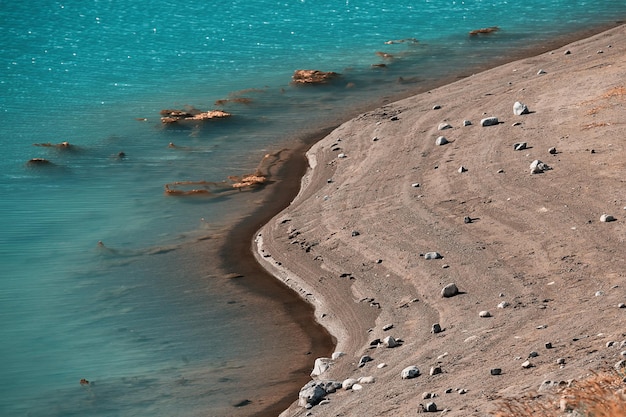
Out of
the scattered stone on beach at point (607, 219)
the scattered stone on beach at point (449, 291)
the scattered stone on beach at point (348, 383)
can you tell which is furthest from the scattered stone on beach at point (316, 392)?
the scattered stone on beach at point (607, 219)

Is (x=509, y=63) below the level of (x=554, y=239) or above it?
above

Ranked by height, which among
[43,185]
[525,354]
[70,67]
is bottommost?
[525,354]

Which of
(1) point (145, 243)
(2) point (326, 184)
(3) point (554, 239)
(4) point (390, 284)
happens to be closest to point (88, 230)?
(1) point (145, 243)

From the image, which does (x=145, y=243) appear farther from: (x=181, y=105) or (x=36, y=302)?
(x=181, y=105)

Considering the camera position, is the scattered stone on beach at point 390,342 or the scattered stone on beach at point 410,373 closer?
the scattered stone on beach at point 410,373

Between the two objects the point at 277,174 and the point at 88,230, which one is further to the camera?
the point at 277,174

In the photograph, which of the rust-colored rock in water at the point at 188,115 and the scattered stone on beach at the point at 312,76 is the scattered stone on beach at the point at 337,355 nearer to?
the rust-colored rock in water at the point at 188,115

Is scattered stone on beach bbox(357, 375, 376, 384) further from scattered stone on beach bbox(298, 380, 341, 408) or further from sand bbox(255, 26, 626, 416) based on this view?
scattered stone on beach bbox(298, 380, 341, 408)
